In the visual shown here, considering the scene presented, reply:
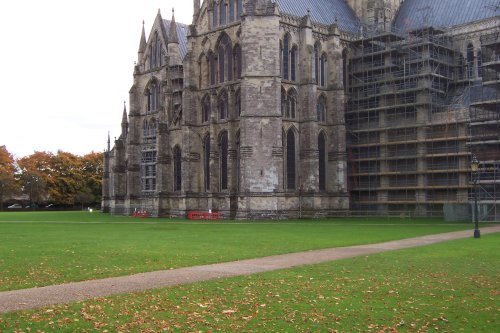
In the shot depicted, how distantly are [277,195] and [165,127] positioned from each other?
697 inches

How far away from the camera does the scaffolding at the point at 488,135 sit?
5033 cm

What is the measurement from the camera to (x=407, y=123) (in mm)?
60938

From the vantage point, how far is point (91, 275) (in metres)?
17.9

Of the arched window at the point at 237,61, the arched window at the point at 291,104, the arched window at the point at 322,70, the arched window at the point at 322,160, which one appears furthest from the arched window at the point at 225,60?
the arched window at the point at 322,160

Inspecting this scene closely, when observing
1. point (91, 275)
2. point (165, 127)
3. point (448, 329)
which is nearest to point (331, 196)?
point (165, 127)

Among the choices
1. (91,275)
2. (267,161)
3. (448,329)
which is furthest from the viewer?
(267,161)

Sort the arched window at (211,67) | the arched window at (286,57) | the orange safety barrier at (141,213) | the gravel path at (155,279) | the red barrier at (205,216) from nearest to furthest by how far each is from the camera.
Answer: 1. the gravel path at (155,279)
2. the red barrier at (205,216)
3. the arched window at (286,57)
4. the arched window at (211,67)
5. the orange safety barrier at (141,213)

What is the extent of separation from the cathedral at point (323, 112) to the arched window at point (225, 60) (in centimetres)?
11

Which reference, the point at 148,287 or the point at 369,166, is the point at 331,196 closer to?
the point at 369,166

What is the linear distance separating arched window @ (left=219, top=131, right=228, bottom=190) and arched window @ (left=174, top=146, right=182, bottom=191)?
6.53 metres

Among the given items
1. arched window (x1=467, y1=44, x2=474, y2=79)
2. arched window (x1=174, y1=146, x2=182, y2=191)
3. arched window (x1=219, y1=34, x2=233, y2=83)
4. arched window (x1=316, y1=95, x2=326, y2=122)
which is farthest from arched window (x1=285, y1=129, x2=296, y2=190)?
arched window (x1=467, y1=44, x2=474, y2=79)

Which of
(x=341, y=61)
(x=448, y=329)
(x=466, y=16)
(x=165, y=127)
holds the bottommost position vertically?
(x=448, y=329)

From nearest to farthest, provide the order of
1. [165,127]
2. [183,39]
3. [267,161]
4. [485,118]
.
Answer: [485,118]
[267,161]
[165,127]
[183,39]

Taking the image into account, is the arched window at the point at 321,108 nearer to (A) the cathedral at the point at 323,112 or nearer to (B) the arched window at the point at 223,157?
(A) the cathedral at the point at 323,112
